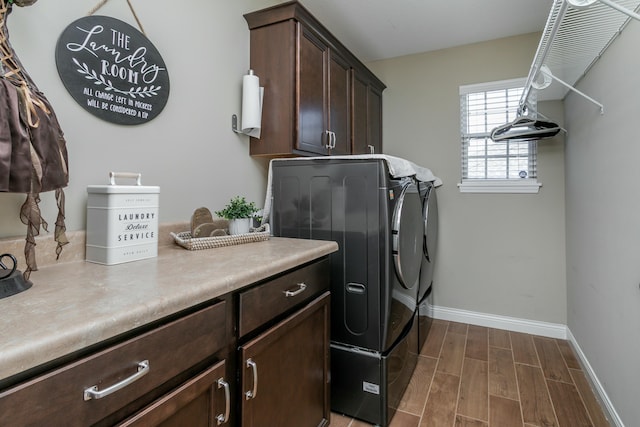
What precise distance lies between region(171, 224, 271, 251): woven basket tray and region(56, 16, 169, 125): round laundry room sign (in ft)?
1.79

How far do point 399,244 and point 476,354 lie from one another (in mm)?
1458

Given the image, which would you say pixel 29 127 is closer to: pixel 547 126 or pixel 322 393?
pixel 322 393

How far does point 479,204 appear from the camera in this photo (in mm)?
3090

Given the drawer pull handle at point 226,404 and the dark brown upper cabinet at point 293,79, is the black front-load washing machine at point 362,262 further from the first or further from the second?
the drawer pull handle at point 226,404

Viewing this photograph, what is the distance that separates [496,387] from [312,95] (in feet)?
7.16

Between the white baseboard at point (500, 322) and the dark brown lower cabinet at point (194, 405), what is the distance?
2.32 m

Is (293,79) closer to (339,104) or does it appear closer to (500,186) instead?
(339,104)

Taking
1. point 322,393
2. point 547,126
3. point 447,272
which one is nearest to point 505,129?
point 547,126

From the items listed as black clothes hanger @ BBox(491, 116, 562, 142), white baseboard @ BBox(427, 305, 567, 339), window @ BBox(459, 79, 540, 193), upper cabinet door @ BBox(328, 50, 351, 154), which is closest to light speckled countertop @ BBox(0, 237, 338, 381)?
upper cabinet door @ BBox(328, 50, 351, 154)

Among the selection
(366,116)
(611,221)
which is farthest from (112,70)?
(611,221)

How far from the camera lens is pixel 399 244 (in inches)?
66.6

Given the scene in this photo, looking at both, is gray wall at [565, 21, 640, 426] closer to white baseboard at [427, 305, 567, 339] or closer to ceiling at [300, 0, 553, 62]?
white baseboard at [427, 305, 567, 339]

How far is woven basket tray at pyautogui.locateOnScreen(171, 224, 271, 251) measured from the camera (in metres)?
1.42

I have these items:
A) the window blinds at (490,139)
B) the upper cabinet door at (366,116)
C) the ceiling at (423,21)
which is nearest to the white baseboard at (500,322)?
the window blinds at (490,139)
